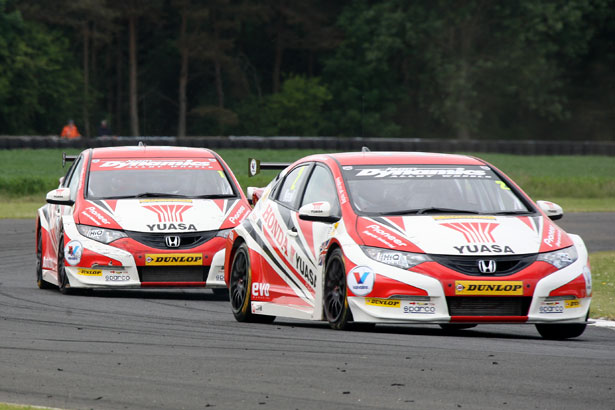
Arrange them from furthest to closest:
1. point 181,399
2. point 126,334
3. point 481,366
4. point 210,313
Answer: point 210,313 < point 126,334 < point 481,366 < point 181,399

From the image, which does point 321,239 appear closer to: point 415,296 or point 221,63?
point 415,296

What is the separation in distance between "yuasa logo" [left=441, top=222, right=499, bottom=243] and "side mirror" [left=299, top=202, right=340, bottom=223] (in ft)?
2.91

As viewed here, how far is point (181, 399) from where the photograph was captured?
274 inches

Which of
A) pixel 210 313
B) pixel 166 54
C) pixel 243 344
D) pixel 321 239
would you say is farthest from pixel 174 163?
pixel 166 54

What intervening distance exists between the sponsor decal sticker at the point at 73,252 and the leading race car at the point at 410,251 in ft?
8.79

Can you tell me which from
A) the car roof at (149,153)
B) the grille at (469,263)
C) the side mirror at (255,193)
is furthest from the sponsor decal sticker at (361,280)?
the car roof at (149,153)

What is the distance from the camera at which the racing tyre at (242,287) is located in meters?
11.1

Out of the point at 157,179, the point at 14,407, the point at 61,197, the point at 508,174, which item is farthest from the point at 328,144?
the point at 14,407

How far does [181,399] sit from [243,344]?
2.27 m

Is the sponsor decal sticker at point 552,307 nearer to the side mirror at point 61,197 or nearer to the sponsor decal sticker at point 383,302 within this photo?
the sponsor decal sticker at point 383,302

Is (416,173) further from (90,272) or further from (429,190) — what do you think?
(90,272)

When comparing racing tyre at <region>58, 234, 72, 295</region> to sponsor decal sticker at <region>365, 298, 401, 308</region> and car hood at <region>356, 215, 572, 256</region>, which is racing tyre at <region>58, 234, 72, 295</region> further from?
sponsor decal sticker at <region>365, 298, 401, 308</region>

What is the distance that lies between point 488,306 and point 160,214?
5.08 metres

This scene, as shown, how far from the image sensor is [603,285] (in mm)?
15328
